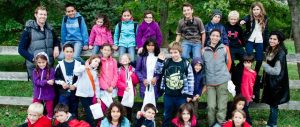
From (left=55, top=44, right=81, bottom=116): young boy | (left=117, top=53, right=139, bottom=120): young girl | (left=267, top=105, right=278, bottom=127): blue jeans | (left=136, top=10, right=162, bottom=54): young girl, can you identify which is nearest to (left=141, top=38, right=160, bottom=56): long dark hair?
(left=117, top=53, right=139, bottom=120): young girl

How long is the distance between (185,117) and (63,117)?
78.9 inches

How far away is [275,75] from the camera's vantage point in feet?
23.8

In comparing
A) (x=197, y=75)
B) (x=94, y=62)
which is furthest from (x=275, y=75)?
(x=94, y=62)

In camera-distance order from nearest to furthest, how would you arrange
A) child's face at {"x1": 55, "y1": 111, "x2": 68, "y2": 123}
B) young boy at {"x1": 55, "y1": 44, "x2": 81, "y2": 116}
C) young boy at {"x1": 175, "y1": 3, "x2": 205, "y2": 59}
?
child's face at {"x1": 55, "y1": 111, "x2": 68, "y2": 123} < young boy at {"x1": 55, "y1": 44, "x2": 81, "y2": 116} < young boy at {"x1": 175, "y1": 3, "x2": 205, "y2": 59}

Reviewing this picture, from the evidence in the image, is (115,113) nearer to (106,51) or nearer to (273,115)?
(106,51)

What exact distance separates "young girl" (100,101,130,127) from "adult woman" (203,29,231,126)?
154 cm

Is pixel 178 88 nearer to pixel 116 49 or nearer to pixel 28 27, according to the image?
pixel 116 49

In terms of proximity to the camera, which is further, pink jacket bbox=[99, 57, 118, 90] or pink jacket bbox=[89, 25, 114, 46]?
pink jacket bbox=[89, 25, 114, 46]

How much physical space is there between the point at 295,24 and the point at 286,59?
3.41 metres

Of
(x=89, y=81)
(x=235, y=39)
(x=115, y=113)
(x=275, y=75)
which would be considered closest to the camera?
(x=115, y=113)

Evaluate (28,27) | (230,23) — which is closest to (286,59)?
(230,23)

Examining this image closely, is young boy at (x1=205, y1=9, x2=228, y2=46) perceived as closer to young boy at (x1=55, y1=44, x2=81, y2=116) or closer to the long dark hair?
the long dark hair

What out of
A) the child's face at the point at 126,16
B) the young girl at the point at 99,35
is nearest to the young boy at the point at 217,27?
the child's face at the point at 126,16

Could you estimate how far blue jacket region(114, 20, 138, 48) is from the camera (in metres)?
7.84
